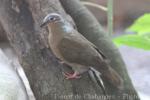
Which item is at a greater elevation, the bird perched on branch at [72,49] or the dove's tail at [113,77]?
the bird perched on branch at [72,49]

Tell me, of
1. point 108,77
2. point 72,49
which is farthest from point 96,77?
point 72,49

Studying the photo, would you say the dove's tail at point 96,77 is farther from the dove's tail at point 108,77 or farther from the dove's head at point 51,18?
the dove's head at point 51,18

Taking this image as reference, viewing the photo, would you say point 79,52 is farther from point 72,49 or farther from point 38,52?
point 38,52

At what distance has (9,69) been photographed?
134cm

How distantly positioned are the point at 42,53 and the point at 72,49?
13 cm

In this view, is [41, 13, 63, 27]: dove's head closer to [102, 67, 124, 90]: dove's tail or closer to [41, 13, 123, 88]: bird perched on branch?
[41, 13, 123, 88]: bird perched on branch

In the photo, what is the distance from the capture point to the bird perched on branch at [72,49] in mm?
1175

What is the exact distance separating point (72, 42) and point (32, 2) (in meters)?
0.22

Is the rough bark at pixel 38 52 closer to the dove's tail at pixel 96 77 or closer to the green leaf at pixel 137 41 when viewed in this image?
the dove's tail at pixel 96 77

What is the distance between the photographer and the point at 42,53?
127cm

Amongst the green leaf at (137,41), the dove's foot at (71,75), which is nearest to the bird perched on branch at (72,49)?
the dove's foot at (71,75)

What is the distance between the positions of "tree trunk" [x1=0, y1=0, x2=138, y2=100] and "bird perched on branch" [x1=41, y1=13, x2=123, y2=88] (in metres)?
0.04

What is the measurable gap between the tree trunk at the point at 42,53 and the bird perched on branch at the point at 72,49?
4cm

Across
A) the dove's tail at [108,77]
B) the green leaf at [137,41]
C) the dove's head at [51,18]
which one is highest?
the dove's head at [51,18]
